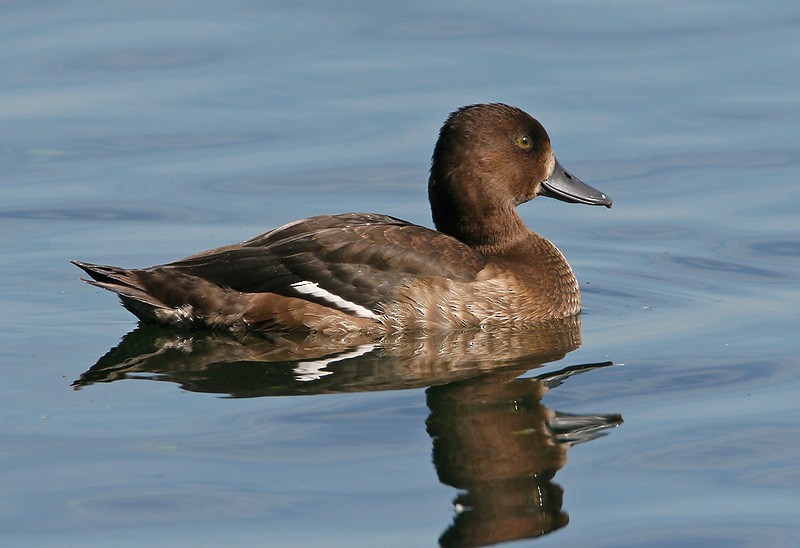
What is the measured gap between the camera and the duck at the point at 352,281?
929cm

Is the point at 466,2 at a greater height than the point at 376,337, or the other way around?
the point at 466,2

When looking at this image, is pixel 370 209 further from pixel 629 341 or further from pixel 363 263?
pixel 629 341

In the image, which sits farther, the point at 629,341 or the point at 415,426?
the point at 629,341

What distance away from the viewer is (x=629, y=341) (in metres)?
9.15

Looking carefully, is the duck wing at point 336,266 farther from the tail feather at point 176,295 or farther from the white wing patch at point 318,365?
the white wing patch at point 318,365

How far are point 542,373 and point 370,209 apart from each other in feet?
11.1

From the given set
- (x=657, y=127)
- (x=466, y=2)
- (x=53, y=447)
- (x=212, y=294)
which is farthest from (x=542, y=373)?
(x=466, y=2)

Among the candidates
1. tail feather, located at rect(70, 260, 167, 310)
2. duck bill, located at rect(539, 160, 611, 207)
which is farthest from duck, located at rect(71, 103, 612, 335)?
duck bill, located at rect(539, 160, 611, 207)

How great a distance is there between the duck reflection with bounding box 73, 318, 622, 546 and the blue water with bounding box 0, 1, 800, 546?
0.08 feet

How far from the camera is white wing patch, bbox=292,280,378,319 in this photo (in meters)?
9.33

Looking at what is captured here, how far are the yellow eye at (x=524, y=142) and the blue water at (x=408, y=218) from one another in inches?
44.3

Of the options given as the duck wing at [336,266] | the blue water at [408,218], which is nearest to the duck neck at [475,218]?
the duck wing at [336,266]

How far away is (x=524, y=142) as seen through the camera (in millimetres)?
9961

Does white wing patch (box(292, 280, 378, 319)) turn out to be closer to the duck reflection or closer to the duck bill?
the duck reflection
